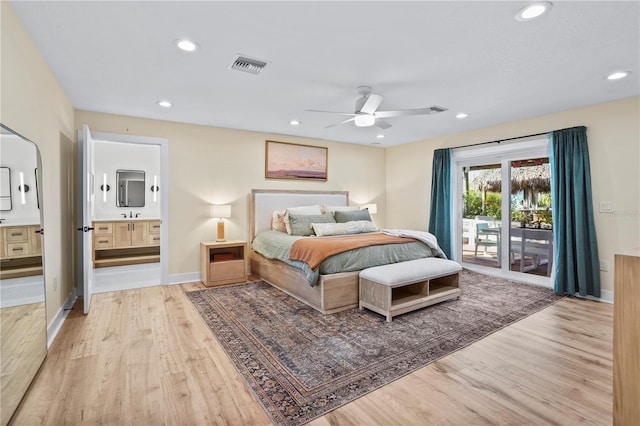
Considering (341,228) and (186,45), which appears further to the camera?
(341,228)

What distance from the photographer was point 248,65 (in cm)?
274

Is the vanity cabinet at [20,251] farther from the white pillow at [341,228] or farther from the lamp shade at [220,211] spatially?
the white pillow at [341,228]

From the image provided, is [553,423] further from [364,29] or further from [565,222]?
[565,222]

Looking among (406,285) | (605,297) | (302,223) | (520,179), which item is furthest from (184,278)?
(605,297)

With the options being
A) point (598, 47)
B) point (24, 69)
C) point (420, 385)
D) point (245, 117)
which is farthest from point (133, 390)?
point (598, 47)

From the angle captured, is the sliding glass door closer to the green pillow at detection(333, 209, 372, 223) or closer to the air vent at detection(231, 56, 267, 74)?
the green pillow at detection(333, 209, 372, 223)

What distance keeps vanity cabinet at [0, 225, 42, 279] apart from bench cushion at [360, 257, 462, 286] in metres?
2.79

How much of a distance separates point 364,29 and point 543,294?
3.98 metres

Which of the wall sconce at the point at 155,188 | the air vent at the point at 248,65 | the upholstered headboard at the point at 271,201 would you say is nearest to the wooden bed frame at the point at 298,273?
the upholstered headboard at the point at 271,201

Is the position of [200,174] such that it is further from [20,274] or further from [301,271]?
[20,274]

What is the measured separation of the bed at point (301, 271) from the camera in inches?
133

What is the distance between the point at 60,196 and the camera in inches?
131

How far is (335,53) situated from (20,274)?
2692mm

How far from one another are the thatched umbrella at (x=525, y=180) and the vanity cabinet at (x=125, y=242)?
20.9ft
